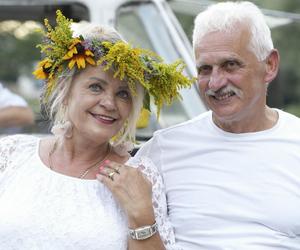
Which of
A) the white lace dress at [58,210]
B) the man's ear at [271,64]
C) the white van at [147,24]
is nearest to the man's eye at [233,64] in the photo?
the man's ear at [271,64]

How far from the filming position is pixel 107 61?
10.6ft

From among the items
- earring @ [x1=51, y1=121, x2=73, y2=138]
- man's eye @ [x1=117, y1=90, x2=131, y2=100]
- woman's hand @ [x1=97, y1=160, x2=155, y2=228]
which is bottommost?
woman's hand @ [x1=97, y1=160, x2=155, y2=228]

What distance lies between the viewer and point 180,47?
5.44m

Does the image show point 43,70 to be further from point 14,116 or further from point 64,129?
point 14,116

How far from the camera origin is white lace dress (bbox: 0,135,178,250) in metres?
3.16

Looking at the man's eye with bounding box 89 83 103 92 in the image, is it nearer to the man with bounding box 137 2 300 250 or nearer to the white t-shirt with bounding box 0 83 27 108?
the man with bounding box 137 2 300 250

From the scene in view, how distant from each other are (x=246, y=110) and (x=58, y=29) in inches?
35.5

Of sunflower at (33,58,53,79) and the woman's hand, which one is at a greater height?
sunflower at (33,58,53,79)

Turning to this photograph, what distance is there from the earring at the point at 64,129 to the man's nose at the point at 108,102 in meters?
0.24

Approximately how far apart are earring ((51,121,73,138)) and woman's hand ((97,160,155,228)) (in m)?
0.27

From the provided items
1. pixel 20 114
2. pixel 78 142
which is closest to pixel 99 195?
pixel 78 142

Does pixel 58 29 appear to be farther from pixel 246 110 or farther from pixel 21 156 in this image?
pixel 246 110

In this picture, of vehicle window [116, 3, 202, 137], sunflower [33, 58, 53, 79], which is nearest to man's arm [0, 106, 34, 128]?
vehicle window [116, 3, 202, 137]

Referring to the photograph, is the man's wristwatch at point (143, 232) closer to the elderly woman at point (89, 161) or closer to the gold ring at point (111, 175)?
the elderly woman at point (89, 161)
